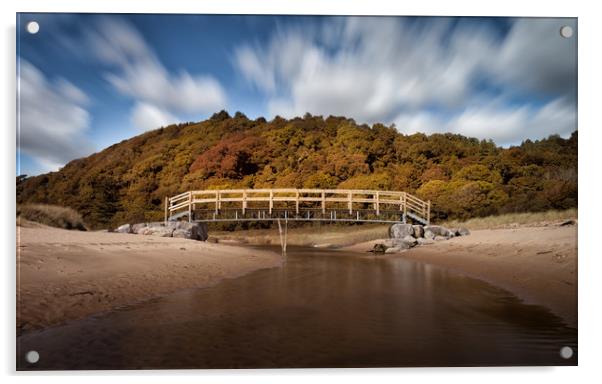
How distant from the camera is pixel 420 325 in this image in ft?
11.4

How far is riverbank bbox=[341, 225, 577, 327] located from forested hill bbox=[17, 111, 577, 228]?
699 mm

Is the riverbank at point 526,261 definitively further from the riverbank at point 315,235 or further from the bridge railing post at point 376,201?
the riverbank at point 315,235

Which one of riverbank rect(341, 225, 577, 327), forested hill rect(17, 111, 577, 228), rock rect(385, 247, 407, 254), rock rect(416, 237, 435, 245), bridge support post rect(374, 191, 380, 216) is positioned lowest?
rock rect(385, 247, 407, 254)

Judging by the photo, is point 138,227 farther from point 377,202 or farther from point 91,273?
point 377,202

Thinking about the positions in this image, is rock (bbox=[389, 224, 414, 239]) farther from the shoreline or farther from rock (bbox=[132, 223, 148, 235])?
rock (bbox=[132, 223, 148, 235])

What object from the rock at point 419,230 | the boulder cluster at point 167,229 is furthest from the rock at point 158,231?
the rock at point 419,230

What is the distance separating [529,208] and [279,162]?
20.9 ft

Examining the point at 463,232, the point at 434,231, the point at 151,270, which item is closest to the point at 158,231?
the point at 151,270

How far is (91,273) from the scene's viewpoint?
14.4 feet

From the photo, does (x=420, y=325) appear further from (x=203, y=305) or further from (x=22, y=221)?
(x=22, y=221)

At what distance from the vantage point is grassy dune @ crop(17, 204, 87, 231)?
15.0 ft

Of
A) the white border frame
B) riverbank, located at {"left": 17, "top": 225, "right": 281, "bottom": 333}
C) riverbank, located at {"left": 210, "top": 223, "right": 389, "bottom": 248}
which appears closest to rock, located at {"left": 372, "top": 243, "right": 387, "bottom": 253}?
riverbank, located at {"left": 210, "top": 223, "right": 389, "bottom": 248}

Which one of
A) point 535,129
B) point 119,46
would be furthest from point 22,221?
point 535,129

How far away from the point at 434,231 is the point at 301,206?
4168 mm
